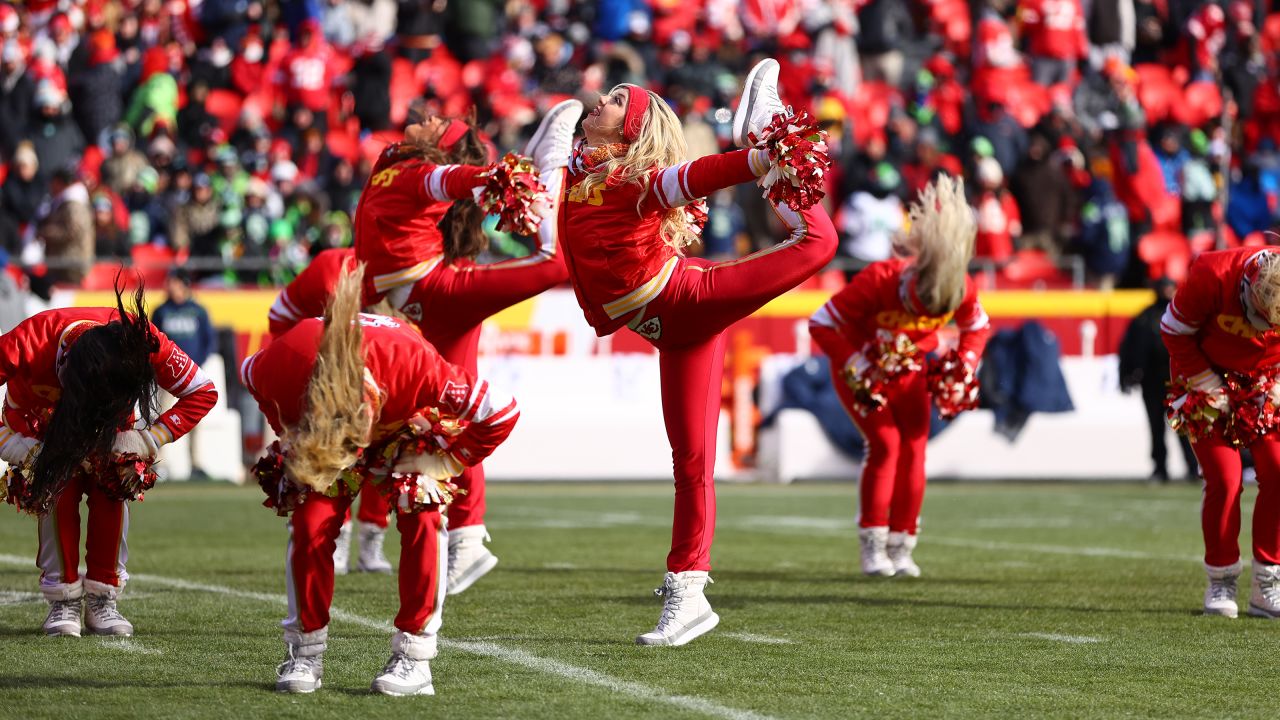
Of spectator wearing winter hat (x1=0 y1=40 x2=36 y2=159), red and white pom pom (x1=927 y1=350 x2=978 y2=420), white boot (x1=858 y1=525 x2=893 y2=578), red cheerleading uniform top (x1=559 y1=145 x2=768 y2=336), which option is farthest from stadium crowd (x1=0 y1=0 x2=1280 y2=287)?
red cheerleading uniform top (x1=559 y1=145 x2=768 y2=336)

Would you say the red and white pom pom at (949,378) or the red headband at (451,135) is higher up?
the red headband at (451,135)

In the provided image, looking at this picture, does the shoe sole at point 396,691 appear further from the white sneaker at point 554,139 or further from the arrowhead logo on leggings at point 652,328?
the white sneaker at point 554,139

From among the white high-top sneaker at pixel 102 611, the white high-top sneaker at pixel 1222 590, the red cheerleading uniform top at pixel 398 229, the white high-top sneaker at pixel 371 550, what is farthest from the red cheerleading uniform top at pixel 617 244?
the white high-top sneaker at pixel 371 550

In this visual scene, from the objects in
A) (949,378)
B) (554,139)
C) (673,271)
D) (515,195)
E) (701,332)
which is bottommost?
(949,378)

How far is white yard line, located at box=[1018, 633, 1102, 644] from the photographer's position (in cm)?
656

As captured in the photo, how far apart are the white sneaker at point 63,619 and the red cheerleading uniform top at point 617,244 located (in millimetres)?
2051

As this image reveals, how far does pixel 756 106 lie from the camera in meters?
6.27

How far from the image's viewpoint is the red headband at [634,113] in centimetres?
652

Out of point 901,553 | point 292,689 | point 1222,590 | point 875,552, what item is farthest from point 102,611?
point 1222,590

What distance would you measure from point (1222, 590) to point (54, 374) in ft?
14.3

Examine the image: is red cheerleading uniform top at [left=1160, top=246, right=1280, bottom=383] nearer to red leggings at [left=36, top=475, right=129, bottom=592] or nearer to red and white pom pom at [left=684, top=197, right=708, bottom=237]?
red and white pom pom at [left=684, top=197, right=708, bottom=237]

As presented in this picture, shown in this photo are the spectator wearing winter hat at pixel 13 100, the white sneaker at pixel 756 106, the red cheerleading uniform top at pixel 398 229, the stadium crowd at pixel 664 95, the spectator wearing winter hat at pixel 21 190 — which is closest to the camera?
the white sneaker at pixel 756 106

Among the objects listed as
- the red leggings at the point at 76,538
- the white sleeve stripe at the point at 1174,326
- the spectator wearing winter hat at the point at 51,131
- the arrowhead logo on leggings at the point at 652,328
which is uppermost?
the spectator wearing winter hat at the point at 51,131

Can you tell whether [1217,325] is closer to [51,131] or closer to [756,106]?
[756,106]
